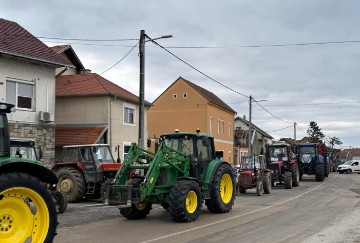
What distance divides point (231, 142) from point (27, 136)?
3544cm

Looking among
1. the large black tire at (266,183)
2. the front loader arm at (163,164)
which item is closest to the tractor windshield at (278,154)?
the large black tire at (266,183)

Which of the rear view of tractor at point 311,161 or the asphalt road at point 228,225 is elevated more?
the rear view of tractor at point 311,161

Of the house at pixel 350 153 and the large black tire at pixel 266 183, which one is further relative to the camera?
the house at pixel 350 153

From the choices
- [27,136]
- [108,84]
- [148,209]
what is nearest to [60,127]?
[108,84]

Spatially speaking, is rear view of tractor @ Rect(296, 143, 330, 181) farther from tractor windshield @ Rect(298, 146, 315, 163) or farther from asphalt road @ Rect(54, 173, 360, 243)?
asphalt road @ Rect(54, 173, 360, 243)

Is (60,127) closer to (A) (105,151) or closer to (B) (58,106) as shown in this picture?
(B) (58,106)

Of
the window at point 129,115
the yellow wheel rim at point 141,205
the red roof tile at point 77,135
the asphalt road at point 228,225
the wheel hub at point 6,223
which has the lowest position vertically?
the asphalt road at point 228,225

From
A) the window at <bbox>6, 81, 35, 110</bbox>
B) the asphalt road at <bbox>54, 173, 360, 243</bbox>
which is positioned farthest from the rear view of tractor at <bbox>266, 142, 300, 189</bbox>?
the window at <bbox>6, 81, 35, 110</bbox>

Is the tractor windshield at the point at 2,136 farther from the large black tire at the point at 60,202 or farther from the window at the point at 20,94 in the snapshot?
the window at the point at 20,94

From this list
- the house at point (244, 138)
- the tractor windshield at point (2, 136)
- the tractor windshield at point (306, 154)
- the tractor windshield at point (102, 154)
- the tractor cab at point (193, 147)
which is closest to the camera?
the tractor windshield at point (2, 136)

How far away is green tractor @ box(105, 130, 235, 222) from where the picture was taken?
39.5ft

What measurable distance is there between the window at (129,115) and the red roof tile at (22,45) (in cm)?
659

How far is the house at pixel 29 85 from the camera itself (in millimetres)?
20609

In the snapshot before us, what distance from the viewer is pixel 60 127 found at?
2816 cm
